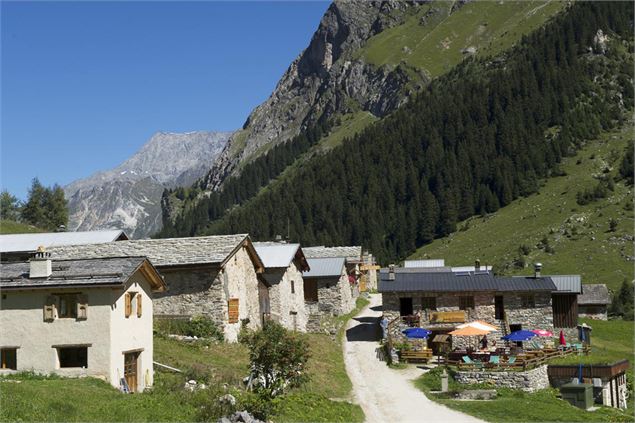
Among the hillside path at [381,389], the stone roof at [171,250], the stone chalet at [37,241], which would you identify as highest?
the stone chalet at [37,241]

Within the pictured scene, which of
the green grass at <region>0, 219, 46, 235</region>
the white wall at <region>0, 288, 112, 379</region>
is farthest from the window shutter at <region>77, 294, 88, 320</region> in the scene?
the green grass at <region>0, 219, 46, 235</region>

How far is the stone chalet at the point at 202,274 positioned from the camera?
43.8 meters

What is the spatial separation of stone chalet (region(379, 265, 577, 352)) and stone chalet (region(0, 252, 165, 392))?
2574 centimetres

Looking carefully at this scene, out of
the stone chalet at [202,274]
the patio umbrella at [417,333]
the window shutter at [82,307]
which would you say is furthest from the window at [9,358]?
the patio umbrella at [417,333]

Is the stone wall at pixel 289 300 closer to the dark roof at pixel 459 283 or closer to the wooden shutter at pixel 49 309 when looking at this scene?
the dark roof at pixel 459 283

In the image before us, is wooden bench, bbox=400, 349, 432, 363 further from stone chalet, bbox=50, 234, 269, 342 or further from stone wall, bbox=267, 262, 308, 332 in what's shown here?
stone wall, bbox=267, 262, 308, 332

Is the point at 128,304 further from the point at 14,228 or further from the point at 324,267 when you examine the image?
the point at 14,228

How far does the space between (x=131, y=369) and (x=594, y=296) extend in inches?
2708

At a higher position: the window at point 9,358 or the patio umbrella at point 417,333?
the window at point 9,358

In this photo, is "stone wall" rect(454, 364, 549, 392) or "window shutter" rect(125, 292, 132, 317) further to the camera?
"stone wall" rect(454, 364, 549, 392)

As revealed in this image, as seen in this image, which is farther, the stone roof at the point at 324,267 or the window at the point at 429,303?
the stone roof at the point at 324,267

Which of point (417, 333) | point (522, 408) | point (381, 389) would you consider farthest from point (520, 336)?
point (522, 408)

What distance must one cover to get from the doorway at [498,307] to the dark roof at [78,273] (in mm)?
30323

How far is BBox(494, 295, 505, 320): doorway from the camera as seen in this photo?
176 ft
